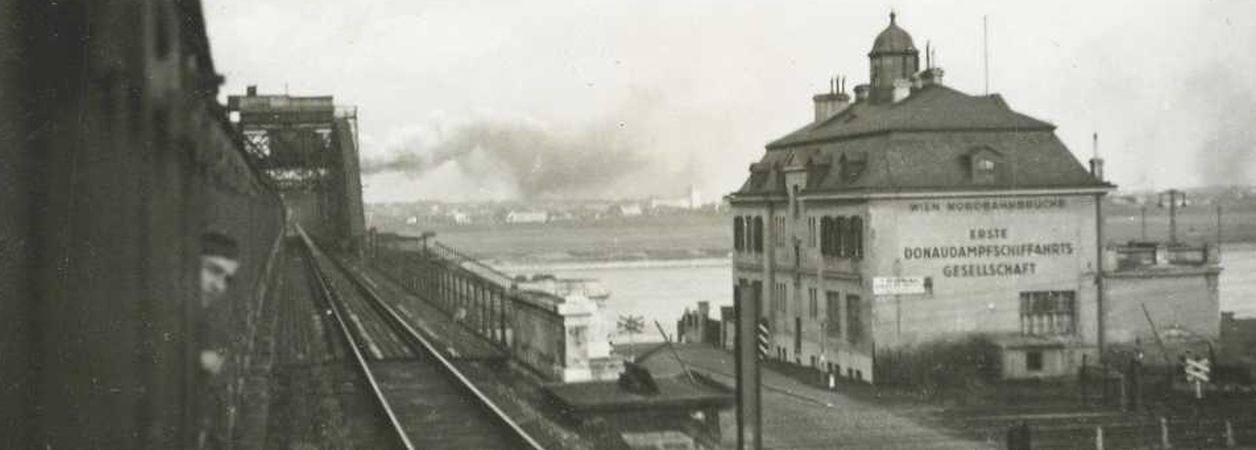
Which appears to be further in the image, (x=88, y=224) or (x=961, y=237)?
(x=961, y=237)

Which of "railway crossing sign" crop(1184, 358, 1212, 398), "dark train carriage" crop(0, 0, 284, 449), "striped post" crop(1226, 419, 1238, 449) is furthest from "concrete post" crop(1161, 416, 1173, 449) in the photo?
"dark train carriage" crop(0, 0, 284, 449)

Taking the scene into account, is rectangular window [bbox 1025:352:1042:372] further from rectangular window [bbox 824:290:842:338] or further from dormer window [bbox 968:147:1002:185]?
rectangular window [bbox 824:290:842:338]

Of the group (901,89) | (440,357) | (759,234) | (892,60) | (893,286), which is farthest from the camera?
(759,234)

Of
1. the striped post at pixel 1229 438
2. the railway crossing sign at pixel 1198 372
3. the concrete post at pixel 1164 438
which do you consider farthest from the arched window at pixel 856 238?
the striped post at pixel 1229 438

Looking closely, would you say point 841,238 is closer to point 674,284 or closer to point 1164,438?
point 1164,438

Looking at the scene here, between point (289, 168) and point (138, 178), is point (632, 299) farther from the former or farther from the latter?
point (138, 178)

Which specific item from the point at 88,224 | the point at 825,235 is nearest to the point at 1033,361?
the point at 825,235

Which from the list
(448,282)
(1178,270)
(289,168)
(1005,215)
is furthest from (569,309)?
(289,168)
